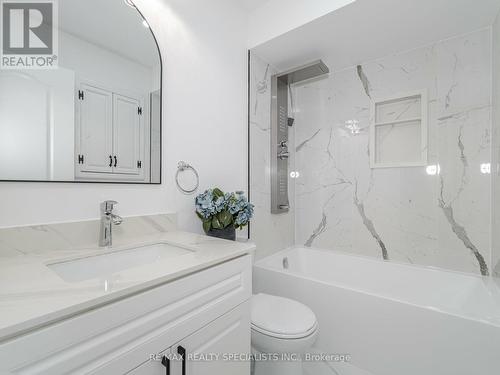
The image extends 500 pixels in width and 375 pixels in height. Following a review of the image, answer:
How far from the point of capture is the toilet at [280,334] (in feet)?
3.75

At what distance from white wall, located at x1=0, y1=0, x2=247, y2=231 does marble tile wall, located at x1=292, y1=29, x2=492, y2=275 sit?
88 cm

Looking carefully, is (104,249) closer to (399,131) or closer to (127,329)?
(127,329)

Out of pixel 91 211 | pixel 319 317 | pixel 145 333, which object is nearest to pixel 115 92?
pixel 91 211

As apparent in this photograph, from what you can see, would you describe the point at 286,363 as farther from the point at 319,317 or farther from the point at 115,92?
the point at 115,92

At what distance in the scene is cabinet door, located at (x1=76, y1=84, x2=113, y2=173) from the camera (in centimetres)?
104

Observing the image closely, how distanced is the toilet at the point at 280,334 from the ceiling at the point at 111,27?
1482 millimetres

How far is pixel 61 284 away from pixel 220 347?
1.85 ft

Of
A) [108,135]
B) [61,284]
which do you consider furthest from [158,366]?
[108,135]

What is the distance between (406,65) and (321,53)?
0.69m

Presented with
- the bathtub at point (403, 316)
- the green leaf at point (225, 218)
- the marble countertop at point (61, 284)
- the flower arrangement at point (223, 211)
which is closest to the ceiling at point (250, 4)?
the flower arrangement at point (223, 211)

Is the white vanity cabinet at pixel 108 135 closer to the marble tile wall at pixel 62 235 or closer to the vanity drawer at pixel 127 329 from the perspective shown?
the marble tile wall at pixel 62 235

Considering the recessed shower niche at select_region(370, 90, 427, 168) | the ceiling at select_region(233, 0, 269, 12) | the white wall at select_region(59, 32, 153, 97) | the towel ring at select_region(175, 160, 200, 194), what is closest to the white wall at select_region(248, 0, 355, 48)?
the ceiling at select_region(233, 0, 269, 12)

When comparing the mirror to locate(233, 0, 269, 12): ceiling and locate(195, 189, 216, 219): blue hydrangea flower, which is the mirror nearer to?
locate(195, 189, 216, 219): blue hydrangea flower

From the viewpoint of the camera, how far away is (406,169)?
195 cm
